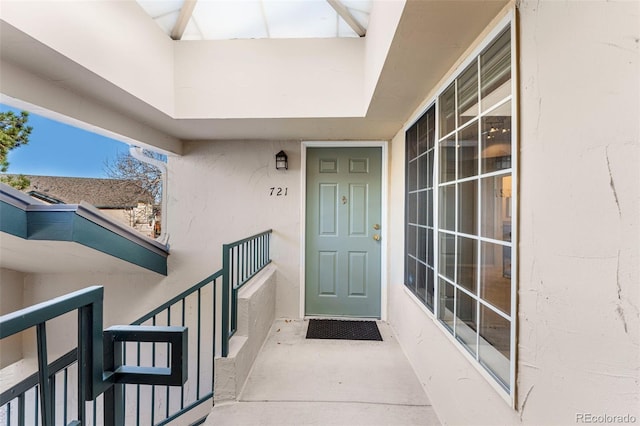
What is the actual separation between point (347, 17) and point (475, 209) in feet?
6.16

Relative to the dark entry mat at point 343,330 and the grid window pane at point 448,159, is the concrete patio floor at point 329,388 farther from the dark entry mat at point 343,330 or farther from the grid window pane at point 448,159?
the grid window pane at point 448,159

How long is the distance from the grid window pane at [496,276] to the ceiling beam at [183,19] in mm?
2664

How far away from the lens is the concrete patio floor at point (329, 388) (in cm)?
169

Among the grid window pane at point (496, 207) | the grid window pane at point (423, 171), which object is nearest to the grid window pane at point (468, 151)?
the grid window pane at point (496, 207)

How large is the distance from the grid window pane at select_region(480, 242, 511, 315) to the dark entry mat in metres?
1.70

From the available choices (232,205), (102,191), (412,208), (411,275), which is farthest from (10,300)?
(412,208)

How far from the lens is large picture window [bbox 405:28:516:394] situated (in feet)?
3.67

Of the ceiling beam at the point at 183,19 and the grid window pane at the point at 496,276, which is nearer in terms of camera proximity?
the grid window pane at the point at 496,276

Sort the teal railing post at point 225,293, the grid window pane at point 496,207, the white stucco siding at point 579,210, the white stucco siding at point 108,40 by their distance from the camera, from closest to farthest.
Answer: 1. the white stucco siding at point 579,210
2. the grid window pane at point 496,207
3. the white stucco siding at point 108,40
4. the teal railing post at point 225,293

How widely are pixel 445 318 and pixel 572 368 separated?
3.02 ft

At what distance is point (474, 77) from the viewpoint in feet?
4.51

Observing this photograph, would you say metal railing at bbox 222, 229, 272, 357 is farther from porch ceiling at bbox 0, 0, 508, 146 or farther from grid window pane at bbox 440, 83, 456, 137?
grid window pane at bbox 440, 83, 456, 137

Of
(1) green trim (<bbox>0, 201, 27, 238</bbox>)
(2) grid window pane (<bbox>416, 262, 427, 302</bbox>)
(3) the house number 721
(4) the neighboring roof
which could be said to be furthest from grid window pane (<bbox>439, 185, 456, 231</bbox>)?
(4) the neighboring roof

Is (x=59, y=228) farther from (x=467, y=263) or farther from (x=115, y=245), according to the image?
(x=467, y=263)
